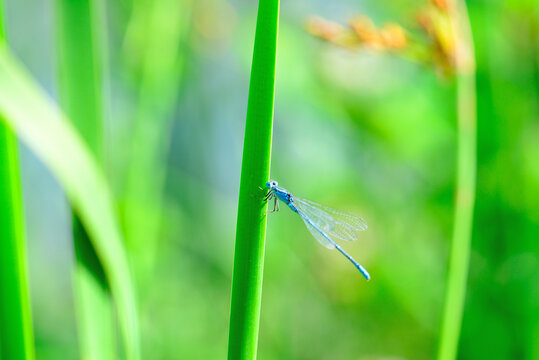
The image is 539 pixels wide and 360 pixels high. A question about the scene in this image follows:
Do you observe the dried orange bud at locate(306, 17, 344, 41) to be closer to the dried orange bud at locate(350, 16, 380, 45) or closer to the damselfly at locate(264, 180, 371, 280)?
the dried orange bud at locate(350, 16, 380, 45)

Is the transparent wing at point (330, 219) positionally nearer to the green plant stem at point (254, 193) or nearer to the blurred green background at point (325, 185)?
the blurred green background at point (325, 185)

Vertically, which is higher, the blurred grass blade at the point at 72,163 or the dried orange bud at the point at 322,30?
the dried orange bud at the point at 322,30

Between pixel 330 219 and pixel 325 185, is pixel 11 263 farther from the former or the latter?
pixel 325 185

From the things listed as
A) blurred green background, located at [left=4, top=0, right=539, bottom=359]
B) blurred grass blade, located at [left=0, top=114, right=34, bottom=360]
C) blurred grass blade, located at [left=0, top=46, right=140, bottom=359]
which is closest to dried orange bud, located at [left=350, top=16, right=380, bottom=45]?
blurred grass blade, located at [left=0, top=46, right=140, bottom=359]

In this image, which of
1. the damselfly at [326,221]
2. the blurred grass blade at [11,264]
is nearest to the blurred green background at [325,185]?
the damselfly at [326,221]

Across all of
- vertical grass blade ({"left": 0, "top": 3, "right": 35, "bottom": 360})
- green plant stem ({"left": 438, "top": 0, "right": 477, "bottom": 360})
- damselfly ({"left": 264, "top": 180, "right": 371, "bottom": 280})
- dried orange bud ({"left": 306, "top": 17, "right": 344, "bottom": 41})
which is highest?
dried orange bud ({"left": 306, "top": 17, "right": 344, "bottom": 41})

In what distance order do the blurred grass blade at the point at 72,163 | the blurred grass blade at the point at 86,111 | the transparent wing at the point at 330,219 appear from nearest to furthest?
the blurred grass blade at the point at 72,163
the blurred grass blade at the point at 86,111
the transparent wing at the point at 330,219

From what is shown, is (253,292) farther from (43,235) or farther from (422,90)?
(43,235)

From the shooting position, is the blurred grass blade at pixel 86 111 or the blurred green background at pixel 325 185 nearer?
the blurred grass blade at pixel 86 111
